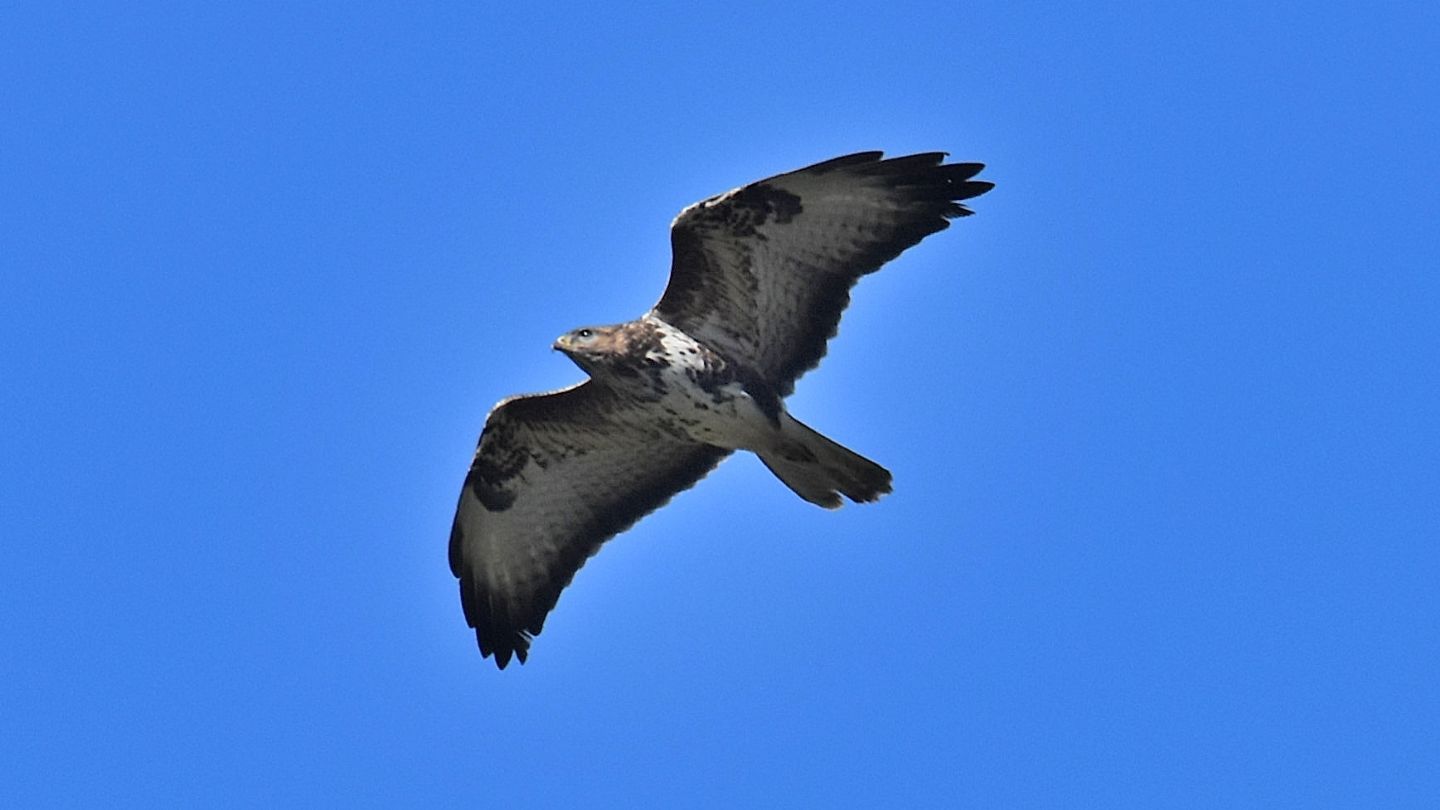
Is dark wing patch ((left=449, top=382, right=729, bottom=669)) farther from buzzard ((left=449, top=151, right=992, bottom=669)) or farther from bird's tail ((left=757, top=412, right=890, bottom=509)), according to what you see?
bird's tail ((left=757, top=412, right=890, bottom=509))

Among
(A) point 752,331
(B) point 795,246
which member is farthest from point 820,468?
(B) point 795,246

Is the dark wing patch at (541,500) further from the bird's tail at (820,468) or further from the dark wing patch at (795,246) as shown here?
the dark wing patch at (795,246)

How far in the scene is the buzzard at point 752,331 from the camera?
14.1 metres

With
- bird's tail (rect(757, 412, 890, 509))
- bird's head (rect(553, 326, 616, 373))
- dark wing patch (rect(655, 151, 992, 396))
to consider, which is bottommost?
bird's tail (rect(757, 412, 890, 509))

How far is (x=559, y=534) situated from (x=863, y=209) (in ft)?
10.5

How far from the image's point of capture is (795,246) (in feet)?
47.0

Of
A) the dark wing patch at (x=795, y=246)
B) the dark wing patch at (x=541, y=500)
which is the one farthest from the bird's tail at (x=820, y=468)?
the dark wing patch at (x=541, y=500)

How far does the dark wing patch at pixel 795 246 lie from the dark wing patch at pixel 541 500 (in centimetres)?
105

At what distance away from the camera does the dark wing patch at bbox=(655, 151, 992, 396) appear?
46.2 feet

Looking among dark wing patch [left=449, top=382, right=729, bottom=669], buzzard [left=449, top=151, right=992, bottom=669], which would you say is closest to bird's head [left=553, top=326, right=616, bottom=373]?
buzzard [left=449, top=151, right=992, bottom=669]

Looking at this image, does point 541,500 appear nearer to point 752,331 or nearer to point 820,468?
point 752,331

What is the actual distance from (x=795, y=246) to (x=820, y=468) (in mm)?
1404

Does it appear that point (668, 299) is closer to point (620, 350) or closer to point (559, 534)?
point (620, 350)

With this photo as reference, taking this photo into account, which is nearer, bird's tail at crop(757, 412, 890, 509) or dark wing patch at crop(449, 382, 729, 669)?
bird's tail at crop(757, 412, 890, 509)
